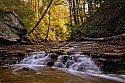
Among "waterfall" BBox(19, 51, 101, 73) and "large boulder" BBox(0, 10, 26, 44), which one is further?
"large boulder" BBox(0, 10, 26, 44)

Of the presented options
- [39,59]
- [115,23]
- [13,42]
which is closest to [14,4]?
[13,42]

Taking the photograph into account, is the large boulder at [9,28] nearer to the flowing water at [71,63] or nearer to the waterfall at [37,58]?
the waterfall at [37,58]

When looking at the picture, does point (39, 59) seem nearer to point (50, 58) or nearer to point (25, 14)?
point (50, 58)

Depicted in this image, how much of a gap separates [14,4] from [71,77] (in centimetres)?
1661

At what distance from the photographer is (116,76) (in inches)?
258

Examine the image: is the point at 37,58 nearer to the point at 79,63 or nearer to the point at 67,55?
the point at 67,55

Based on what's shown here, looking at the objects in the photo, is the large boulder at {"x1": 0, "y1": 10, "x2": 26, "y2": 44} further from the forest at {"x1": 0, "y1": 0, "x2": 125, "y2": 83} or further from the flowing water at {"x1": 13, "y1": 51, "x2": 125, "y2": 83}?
the flowing water at {"x1": 13, "y1": 51, "x2": 125, "y2": 83}

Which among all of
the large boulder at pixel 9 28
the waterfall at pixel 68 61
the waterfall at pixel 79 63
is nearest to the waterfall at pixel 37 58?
the waterfall at pixel 68 61

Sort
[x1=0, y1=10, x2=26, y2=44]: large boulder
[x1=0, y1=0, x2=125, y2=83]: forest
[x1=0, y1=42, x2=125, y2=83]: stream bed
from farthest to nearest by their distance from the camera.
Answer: [x1=0, y1=10, x2=26, y2=44]: large boulder, [x1=0, y1=0, x2=125, y2=83]: forest, [x1=0, y1=42, x2=125, y2=83]: stream bed

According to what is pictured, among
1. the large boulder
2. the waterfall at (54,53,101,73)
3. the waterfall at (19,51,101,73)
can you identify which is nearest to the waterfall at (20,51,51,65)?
the waterfall at (19,51,101,73)

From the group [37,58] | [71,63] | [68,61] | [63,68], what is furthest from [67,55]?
[37,58]

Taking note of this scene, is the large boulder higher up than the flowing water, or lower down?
higher up

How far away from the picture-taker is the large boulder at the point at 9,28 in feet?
48.3

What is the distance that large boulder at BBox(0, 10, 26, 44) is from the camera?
48.3 feet
